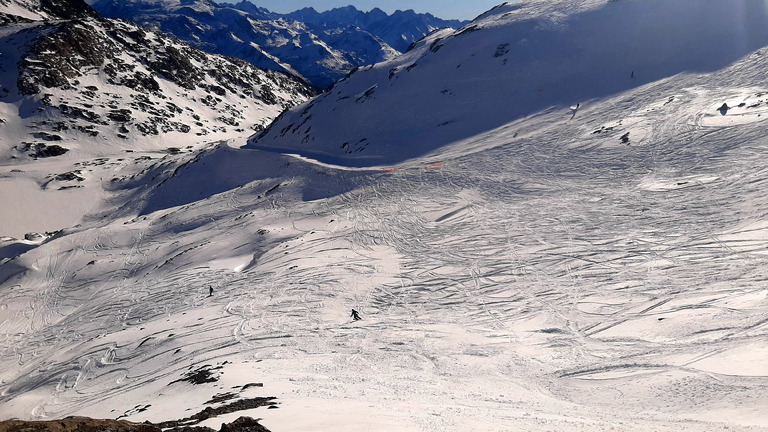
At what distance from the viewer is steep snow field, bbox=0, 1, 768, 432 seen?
40.1 ft

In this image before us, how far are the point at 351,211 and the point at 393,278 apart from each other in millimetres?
12718

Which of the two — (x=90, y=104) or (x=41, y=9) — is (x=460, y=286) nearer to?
(x=90, y=104)

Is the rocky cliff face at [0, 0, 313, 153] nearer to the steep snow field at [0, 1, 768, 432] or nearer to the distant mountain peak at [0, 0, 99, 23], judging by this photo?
the distant mountain peak at [0, 0, 99, 23]

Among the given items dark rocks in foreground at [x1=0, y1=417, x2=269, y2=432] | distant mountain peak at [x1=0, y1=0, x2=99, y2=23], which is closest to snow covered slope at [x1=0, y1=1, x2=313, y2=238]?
distant mountain peak at [x1=0, y1=0, x2=99, y2=23]

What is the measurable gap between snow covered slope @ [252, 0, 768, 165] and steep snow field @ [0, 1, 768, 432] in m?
1.51

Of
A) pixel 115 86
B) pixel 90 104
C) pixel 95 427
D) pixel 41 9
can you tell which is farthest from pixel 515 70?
pixel 41 9

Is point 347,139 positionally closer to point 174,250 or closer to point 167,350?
point 174,250

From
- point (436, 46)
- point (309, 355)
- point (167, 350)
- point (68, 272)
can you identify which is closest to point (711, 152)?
point (309, 355)

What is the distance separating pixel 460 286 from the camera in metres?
22.0

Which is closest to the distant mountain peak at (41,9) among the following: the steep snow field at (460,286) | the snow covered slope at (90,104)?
the snow covered slope at (90,104)

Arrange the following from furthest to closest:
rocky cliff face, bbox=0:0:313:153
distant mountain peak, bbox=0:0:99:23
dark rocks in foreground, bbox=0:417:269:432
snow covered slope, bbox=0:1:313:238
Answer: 1. distant mountain peak, bbox=0:0:99:23
2. rocky cliff face, bbox=0:0:313:153
3. snow covered slope, bbox=0:1:313:238
4. dark rocks in foreground, bbox=0:417:269:432

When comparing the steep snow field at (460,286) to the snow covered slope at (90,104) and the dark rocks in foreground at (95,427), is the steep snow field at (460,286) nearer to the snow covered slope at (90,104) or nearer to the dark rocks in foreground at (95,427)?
the dark rocks in foreground at (95,427)

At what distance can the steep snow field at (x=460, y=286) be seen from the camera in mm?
12211

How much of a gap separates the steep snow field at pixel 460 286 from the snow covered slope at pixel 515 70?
4.94 ft
